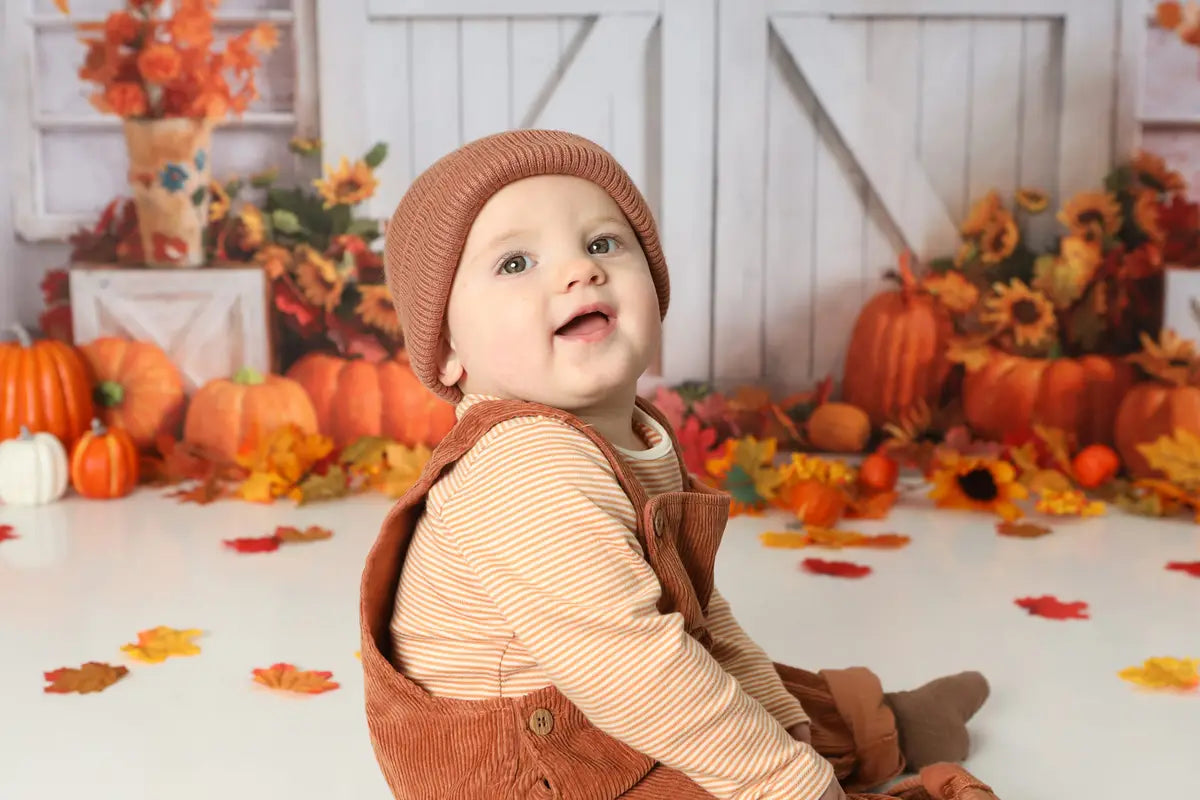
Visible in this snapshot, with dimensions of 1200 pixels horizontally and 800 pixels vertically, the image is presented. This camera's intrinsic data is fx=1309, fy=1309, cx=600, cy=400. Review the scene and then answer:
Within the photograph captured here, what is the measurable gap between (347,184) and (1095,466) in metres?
2.01

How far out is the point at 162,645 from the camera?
6.70 ft

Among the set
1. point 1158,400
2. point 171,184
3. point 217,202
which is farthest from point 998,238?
point 171,184

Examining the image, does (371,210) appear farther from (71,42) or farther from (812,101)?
(812,101)

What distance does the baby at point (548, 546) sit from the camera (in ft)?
3.88

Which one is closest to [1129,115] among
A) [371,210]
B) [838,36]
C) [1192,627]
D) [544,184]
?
[838,36]

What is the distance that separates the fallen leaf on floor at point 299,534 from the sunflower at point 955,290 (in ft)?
5.34

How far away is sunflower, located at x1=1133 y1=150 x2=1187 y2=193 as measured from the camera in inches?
129

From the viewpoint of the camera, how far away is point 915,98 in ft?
11.2

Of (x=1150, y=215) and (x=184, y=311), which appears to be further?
(x=184, y=311)

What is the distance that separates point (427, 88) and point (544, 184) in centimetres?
222

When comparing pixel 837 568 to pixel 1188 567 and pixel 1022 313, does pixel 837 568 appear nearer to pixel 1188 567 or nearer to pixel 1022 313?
pixel 1188 567

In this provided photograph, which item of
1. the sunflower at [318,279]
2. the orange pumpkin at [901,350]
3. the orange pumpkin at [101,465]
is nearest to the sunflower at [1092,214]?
the orange pumpkin at [901,350]

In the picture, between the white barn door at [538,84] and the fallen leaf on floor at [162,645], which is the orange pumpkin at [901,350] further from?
the fallen leaf on floor at [162,645]

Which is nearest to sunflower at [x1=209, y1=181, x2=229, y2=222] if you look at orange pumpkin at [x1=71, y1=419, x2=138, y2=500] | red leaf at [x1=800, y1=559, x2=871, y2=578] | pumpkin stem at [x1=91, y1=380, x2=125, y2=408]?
pumpkin stem at [x1=91, y1=380, x2=125, y2=408]
